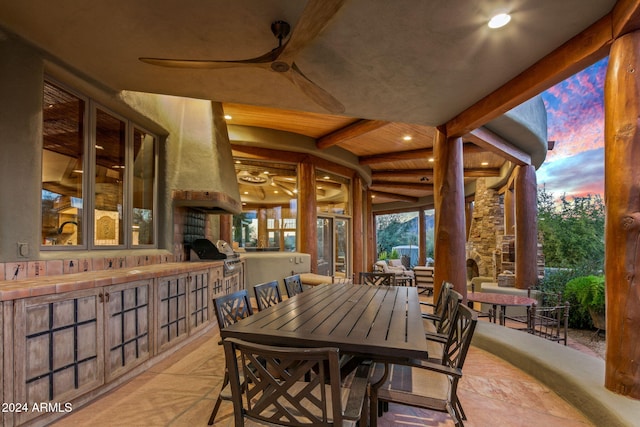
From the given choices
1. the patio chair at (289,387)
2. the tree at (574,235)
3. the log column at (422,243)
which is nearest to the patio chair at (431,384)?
the patio chair at (289,387)

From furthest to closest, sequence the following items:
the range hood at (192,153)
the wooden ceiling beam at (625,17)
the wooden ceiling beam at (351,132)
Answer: the wooden ceiling beam at (351,132)
the range hood at (192,153)
the wooden ceiling beam at (625,17)

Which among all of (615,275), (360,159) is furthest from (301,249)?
(615,275)

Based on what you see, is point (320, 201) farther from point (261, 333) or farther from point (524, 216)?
point (261, 333)

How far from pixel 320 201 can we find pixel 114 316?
5498 millimetres

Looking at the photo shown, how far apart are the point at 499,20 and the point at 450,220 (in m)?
2.23

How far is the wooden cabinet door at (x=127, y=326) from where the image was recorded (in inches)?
95.2

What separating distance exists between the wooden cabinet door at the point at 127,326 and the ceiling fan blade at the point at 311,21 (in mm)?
2240

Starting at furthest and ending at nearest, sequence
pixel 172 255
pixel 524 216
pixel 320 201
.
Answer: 1. pixel 320 201
2. pixel 524 216
3. pixel 172 255

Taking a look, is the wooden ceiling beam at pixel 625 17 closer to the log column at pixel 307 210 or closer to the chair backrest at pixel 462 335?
the chair backrest at pixel 462 335

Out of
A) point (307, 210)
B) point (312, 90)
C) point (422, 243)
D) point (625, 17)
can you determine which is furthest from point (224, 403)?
point (422, 243)

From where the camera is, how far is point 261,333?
1.73 meters

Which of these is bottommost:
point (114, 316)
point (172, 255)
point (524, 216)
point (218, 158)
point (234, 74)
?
point (114, 316)

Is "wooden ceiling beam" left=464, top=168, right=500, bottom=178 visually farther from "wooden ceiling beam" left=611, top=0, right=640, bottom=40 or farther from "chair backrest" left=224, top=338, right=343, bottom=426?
"chair backrest" left=224, top=338, right=343, bottom=426

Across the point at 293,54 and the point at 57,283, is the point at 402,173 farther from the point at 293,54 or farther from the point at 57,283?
the point at 57,283
